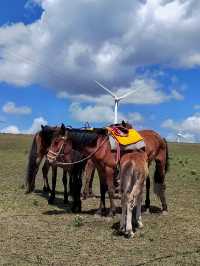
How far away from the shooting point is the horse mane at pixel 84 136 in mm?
11328

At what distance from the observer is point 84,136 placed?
37.2 ft

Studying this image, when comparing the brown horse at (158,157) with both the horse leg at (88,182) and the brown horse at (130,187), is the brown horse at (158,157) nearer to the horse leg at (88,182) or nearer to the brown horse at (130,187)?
the brown horse at (130,187)

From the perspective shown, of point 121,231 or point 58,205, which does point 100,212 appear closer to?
point 121,231

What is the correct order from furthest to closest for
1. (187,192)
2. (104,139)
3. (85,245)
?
1. (187,192)
2. (104,139)
3. (85,245)

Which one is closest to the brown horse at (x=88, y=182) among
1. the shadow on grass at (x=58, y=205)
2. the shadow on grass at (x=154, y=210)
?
the shadow on grass at (x=58, y=205)

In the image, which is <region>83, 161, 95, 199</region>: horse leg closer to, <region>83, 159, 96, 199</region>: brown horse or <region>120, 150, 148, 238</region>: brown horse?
<region>83, 159, 96, 199</region>: brown horse

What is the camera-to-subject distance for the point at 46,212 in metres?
12.2

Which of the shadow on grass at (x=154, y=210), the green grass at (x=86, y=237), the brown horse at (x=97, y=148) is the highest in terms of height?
the brown horse at (x=97, y=148)

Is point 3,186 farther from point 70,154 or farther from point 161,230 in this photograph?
point 161,230

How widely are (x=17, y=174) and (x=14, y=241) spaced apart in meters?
13.1

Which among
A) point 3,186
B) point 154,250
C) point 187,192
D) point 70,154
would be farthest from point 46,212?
point 187,192

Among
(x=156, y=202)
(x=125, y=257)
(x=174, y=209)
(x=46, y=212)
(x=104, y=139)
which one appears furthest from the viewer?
(x=156, y=202)

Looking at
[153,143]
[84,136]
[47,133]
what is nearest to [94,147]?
[84,136]

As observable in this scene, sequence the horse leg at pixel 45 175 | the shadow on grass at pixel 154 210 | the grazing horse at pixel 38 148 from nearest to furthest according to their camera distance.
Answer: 1. the shadow on grass at pixel 154 210
2. the grazing horse at pixel 38 148
3. the horse leg at pixel 45 175
